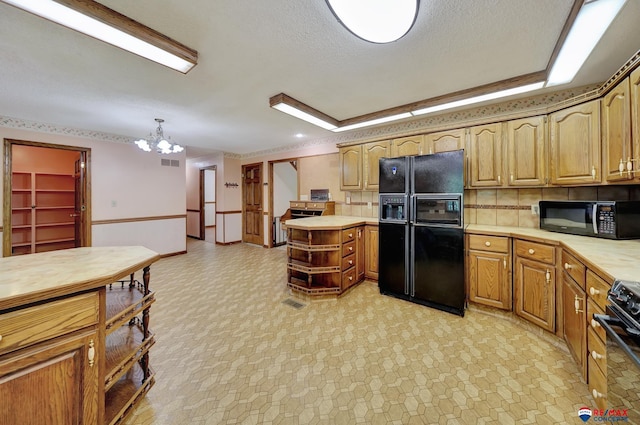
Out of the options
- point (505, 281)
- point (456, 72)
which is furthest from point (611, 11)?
point (505, 281)

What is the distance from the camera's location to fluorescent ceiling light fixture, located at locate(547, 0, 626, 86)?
142 cm

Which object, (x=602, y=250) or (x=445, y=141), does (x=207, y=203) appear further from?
(x=602, y=250)

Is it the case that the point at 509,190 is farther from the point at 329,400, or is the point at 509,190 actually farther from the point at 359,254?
the point at 329,400

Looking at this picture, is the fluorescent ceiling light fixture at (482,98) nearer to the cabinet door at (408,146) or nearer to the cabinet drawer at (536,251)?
the cabinet door at (408,146)

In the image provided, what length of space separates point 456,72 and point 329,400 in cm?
299

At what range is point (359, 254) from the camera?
3.47m

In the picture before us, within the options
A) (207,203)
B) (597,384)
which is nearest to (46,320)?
(597,384)

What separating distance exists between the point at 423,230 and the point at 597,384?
1668mm

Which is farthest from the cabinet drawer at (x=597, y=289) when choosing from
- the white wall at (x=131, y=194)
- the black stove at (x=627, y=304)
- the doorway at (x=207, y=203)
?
the doorway at (x=207, y=203)

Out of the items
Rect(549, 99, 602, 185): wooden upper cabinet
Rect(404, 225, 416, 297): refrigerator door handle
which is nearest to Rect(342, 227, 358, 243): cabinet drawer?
Rect(404, 225, 416, 297): refrigerator door handle

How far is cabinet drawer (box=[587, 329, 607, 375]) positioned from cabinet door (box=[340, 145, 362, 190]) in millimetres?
2835

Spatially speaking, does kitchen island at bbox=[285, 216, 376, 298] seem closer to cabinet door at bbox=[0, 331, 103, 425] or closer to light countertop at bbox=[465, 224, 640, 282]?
light countertop at bbox=[465, 224, 640, 282]

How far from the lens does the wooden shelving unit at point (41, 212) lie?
4.62 meters

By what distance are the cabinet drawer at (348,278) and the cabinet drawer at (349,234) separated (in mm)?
420
